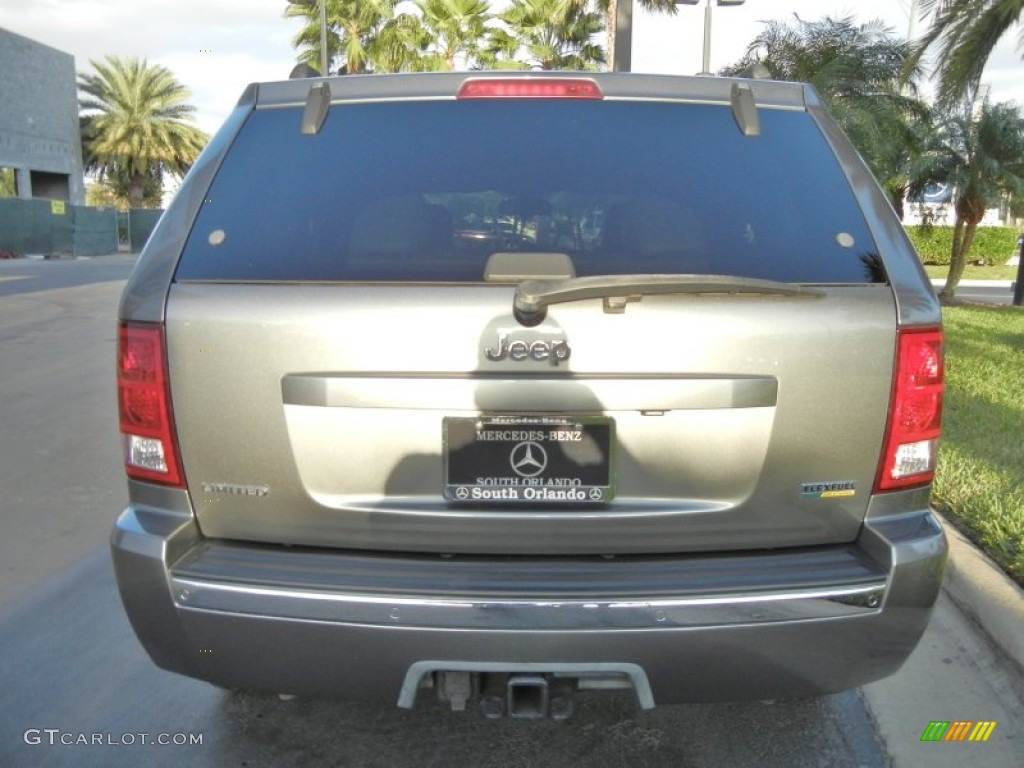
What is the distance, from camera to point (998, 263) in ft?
115

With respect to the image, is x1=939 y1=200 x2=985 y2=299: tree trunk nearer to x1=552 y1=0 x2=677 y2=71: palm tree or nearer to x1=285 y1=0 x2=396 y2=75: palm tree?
x1=552 y1=0 x2=677 y2=71: palm tree

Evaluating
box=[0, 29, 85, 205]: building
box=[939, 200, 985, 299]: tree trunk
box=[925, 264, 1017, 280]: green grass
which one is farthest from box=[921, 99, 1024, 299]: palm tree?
box=[0, 29, 85, 205]: building

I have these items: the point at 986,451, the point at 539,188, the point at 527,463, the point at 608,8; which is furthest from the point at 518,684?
the point at 608,8

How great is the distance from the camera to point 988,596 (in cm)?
380

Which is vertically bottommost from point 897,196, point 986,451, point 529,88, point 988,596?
point 988,596

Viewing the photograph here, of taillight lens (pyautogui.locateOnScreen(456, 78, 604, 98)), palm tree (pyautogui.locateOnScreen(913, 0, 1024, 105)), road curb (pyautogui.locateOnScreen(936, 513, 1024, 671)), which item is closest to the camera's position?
taillight lens (pyautogui.locateOnScreen(456, 78, 604, 98))

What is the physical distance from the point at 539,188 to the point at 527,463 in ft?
2.74

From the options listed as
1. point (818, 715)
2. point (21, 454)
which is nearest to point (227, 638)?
point (818, 715)

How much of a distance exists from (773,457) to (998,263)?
37.3 metres

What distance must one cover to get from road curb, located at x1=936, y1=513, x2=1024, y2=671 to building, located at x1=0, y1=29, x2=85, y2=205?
40.4 m

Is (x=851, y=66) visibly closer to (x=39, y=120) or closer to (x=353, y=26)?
(x=353, y=26)

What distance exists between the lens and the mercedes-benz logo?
2318 mm

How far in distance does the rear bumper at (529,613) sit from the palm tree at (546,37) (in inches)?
1108

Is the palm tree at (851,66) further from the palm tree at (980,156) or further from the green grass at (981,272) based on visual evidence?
the green grass at (981,272)
